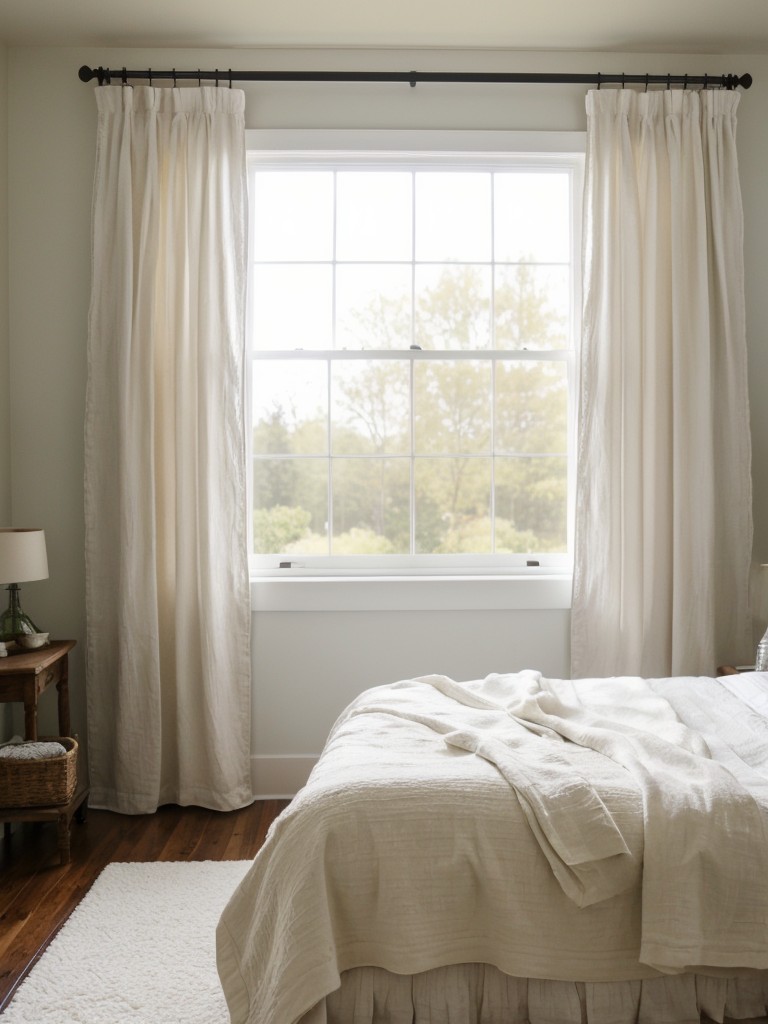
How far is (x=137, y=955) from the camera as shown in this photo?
2.38 m

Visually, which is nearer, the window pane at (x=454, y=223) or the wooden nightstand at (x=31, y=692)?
the wooden nightstand at (x=31, y=692)

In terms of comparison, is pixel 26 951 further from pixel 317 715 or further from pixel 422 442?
pixel 422 442

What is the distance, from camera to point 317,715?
12.0 ft

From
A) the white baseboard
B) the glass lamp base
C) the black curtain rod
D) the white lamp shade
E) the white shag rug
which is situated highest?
the black curtain rod

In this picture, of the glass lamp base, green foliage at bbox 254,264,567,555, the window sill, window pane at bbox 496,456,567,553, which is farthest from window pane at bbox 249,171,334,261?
the glass lamp base

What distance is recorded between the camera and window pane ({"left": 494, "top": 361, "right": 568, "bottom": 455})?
149 inches

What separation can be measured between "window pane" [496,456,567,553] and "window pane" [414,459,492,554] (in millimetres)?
68

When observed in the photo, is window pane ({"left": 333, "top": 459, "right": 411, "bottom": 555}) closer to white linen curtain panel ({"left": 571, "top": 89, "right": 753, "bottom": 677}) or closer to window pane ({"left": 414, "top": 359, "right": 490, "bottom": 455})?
window pane ({"left": 414, "top": 359, "right": 490, "bottom": 455})

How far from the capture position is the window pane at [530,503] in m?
3.79

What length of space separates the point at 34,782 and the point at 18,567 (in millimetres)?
775

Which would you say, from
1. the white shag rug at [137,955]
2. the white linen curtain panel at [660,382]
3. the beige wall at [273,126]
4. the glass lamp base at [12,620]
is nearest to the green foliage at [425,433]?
the white linen curtain panel at [660,382]

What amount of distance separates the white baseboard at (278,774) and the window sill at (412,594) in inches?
25.7

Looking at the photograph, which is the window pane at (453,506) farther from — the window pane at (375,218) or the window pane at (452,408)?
the window pane at (375,218)

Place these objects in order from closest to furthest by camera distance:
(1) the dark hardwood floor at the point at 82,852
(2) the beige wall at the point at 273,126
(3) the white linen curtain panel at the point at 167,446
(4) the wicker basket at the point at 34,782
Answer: (1) the dark hardwood floor at the point at 82,852 < (4) the wicker basket at the point at 34,782 < (3) the white linen curtain panel at the point at 167,446 < (2) the beige wall at the point at 273,126
